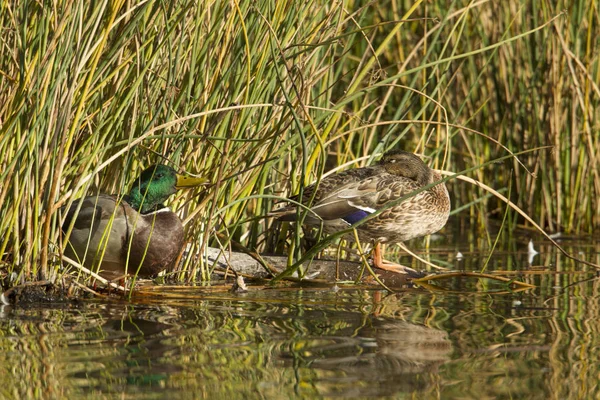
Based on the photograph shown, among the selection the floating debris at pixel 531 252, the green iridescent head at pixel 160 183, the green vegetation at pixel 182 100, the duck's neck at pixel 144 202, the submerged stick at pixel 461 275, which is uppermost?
the green vegetation at pixel 182 100

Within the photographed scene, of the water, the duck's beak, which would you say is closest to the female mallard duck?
the duck's beak

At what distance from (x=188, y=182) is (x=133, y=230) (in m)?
0.40

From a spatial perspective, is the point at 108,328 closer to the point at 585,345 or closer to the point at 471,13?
the point at 585,345

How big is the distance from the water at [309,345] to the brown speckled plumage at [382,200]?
874 millimetres

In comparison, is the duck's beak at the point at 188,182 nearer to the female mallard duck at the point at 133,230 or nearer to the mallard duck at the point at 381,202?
the female mallard duck at the point at 133,230

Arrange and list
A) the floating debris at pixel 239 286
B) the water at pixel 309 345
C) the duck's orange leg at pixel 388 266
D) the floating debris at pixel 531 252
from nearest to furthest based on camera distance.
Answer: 1. the water at pixel 309 345
2. the floating debris at pixel 239 286
3. the duck's orange leg at pixel 388 266
4. the floating debris at pixel 531 252

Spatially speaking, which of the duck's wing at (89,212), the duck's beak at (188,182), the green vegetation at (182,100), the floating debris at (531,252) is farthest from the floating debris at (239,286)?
the floating debris at (531,252)

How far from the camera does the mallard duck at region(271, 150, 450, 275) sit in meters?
5.65

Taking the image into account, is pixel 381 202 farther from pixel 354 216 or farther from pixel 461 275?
pixel 461 275

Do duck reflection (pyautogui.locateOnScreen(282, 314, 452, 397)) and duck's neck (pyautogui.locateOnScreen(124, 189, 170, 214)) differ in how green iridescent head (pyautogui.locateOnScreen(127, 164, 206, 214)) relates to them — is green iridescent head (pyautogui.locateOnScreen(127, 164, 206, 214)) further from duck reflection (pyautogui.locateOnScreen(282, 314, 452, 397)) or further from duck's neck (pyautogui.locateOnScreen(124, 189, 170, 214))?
duck reflection (pyautogui.locateOnScreen(282, 314, 452, 397))

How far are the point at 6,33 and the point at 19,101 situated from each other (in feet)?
1.31

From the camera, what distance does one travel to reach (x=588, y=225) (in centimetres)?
744

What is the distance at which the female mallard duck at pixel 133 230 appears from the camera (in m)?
4.63

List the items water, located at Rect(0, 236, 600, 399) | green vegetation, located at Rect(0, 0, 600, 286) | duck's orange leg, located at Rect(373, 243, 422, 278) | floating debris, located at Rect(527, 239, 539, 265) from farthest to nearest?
floating debris, located at Rect(527, 239, 539, 265), duck's orange leg, located at Rect(373, 243, 422, 278), green vegetation, located at Rect(0, 0, 600, 286), water, located at Rect(0, 236, 600, 399)
